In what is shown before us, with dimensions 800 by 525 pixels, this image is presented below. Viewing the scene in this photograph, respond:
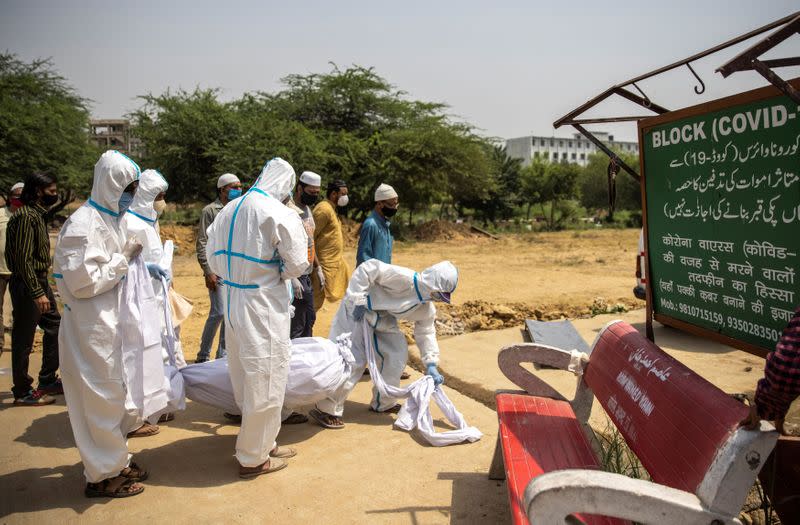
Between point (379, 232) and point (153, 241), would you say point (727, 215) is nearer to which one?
point (379, 232)

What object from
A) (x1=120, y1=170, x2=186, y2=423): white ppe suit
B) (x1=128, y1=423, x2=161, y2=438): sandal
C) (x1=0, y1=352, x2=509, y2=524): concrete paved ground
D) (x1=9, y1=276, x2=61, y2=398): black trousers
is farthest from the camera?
(x1=9, y1=276, x2=61, y2=398): black trousers

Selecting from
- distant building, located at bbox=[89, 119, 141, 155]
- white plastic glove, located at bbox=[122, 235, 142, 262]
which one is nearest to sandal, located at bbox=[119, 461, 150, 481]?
white plastic glove, located at bbox=[122, 235, 142, 262]

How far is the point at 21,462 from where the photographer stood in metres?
4.04

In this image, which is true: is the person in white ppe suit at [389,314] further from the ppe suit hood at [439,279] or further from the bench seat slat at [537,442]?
the bench seat slat at [537,442]

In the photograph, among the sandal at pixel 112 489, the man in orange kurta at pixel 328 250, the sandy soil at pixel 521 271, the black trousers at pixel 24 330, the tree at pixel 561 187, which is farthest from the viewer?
the tree at pixel 561 187

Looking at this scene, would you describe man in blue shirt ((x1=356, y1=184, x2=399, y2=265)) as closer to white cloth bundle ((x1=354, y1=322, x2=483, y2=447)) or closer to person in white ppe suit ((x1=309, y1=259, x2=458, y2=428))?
person in white ppe suit ((x1=309, y1=259, x2=458, y2=428))

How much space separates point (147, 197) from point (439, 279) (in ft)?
8.35

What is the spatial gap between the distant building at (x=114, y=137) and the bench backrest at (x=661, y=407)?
25.9 meters

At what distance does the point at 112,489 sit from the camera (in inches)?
140

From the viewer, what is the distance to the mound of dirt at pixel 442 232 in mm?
25031

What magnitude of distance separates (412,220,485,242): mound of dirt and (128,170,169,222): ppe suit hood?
65.0 feet

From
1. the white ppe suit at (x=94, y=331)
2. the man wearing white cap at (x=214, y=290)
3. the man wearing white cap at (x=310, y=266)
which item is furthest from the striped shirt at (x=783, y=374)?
the man wearing white cap at (x=214, y=290)

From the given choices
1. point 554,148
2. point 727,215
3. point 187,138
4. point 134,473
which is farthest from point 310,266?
point 554,148

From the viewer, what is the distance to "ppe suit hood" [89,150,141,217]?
3553mm
